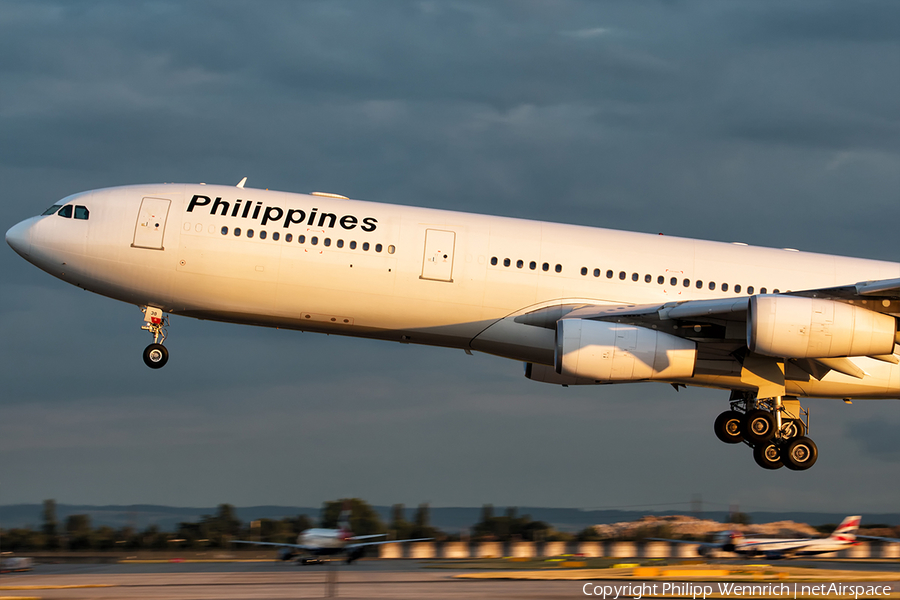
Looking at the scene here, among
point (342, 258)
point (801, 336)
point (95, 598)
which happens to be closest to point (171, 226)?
point (342, 258)

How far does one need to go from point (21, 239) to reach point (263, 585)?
11.6 m

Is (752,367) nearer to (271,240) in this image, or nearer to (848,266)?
(848,266)

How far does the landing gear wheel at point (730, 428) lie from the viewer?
29.0 m

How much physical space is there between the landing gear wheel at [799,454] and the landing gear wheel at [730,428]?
4.84 feet

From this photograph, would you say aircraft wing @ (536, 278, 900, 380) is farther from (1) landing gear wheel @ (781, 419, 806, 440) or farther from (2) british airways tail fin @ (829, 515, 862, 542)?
(2) british airways tail fin @ (829, 515, 862, 542)

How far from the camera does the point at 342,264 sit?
25000 millimetres

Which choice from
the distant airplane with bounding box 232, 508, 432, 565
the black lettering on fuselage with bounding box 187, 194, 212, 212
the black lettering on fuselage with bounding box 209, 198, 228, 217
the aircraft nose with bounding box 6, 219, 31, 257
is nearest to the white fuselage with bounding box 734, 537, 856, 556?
the distant airplane with bounding box 232, 508, 432, 565

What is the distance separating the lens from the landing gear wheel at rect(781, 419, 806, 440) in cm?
2789

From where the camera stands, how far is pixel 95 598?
1841 cm

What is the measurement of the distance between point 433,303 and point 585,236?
491 cm

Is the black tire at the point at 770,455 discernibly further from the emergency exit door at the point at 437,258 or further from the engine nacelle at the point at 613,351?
the emergency exit door at the point at 437,258

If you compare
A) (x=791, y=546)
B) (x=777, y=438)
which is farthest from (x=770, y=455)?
(x=791, y=546)

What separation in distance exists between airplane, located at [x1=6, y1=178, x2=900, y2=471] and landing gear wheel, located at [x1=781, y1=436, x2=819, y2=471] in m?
1.96

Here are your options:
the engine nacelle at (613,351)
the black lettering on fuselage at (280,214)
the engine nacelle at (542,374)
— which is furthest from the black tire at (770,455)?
the black lettering on fuselage at (280,214)
